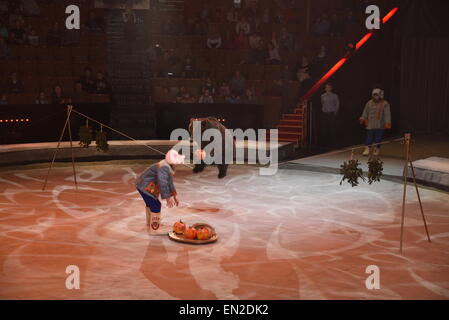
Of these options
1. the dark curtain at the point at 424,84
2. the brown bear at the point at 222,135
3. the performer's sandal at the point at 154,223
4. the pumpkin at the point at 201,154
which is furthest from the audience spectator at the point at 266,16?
the performer's sandal at the point at 154,223

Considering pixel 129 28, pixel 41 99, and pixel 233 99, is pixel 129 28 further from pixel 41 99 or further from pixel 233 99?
pixel 233 99

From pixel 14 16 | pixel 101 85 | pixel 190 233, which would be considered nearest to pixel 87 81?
pixel 101 85

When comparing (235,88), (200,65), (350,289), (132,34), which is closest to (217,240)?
(350,289)

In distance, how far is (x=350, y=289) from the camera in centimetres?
693

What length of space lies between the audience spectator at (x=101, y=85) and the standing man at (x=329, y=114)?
6.36 metres

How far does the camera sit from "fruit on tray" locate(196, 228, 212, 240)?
8.61 m

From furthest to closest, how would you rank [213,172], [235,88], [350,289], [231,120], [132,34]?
[132,34]
[235,88]
[231,120]
[213,172]
[350,289]

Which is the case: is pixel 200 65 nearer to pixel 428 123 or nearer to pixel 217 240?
pixel 428 123

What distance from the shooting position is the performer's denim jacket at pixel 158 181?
345 inches

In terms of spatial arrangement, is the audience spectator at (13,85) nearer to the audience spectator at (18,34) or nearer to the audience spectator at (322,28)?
the audience spectator at (18,34)

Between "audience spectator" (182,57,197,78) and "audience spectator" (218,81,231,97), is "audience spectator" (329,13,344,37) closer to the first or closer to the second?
"audience spectator" (218,81,231,97)

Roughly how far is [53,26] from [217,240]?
517 inches

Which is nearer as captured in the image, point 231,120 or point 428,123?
point 231,120
